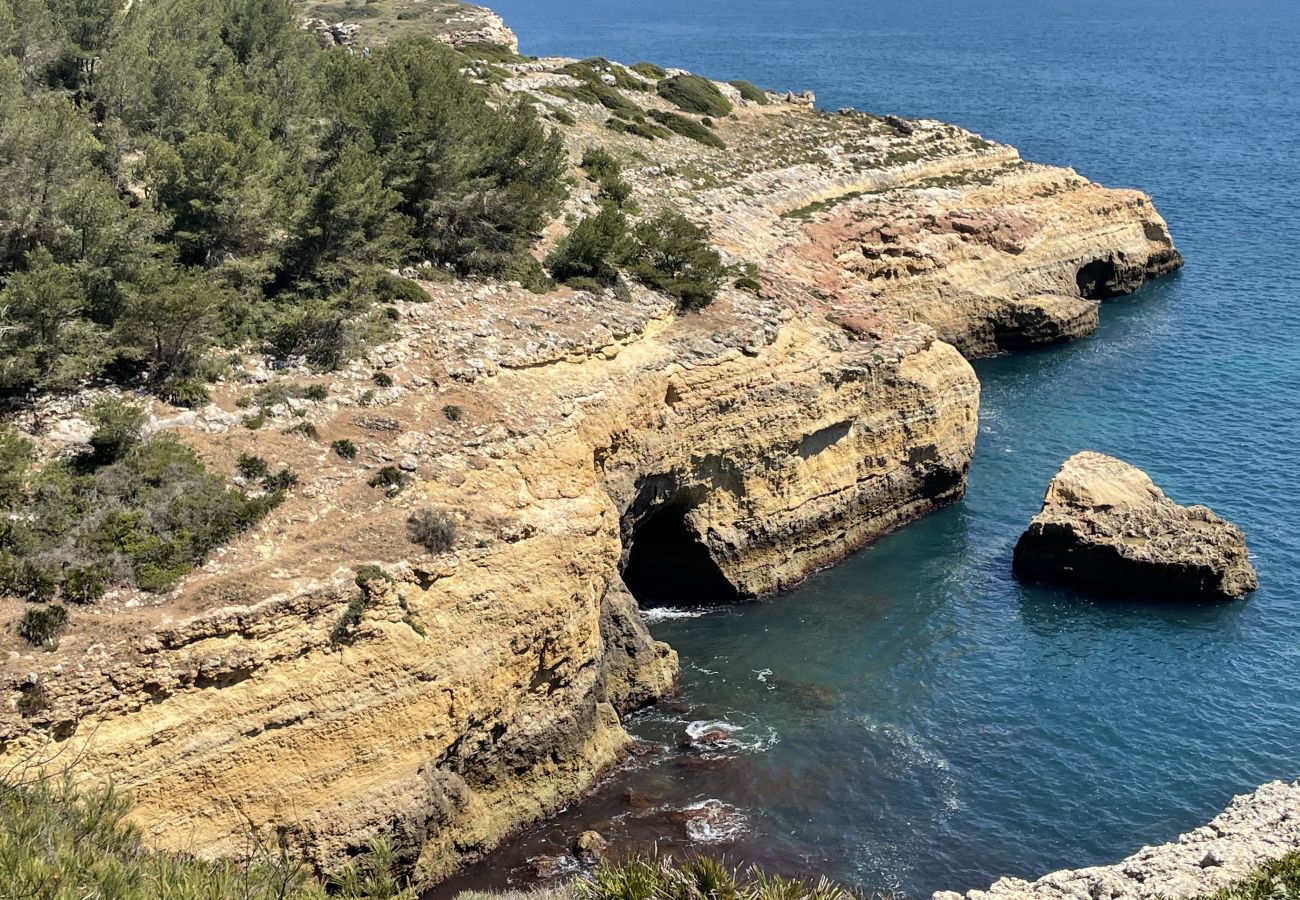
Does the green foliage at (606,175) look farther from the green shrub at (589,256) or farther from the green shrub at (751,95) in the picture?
the green shrub at (751,95)

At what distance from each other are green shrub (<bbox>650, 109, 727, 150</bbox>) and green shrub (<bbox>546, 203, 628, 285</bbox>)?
27.9 meters

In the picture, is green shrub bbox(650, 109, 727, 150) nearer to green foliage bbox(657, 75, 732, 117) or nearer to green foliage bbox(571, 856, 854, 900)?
green foliage bbox(657, 75, 732, 117)

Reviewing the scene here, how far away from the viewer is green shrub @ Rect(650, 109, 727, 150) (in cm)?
7225

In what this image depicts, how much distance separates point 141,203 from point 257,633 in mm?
17994

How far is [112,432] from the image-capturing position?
100 ft

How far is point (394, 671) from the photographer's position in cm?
2998

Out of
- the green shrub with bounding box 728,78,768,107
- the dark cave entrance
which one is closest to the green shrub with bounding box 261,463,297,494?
the dark cave entrance

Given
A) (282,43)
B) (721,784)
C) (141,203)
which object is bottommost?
(721,784)

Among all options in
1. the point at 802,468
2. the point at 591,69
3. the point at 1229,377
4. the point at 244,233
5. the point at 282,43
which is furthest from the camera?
the point at 591,69

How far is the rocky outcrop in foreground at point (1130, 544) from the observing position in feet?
143

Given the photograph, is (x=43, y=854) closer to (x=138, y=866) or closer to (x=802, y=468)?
(x=138, y=866)

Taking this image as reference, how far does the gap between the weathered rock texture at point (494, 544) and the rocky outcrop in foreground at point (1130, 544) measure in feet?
18.5

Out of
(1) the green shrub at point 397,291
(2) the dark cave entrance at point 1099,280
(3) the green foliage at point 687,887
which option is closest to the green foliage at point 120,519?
(1) the green shrub at point 397,291

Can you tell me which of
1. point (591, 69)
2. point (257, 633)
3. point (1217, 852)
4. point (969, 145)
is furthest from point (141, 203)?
point (969, 145)
